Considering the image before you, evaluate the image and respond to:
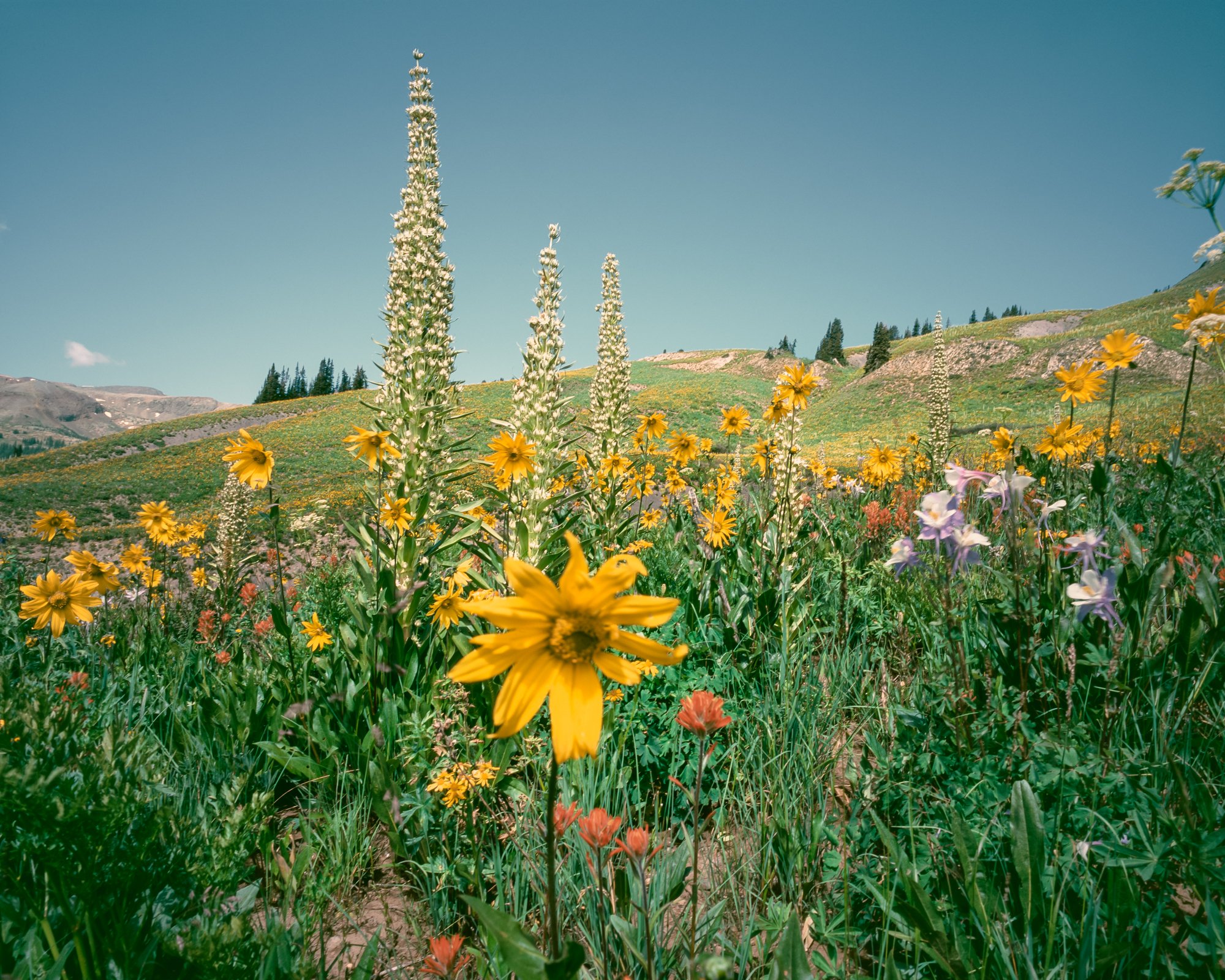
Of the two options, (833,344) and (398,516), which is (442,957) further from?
(833,344)

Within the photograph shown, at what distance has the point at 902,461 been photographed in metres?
8.81

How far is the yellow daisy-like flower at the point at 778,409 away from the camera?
3908 mm

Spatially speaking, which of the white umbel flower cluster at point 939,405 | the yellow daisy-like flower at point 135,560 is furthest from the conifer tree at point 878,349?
the yellow daisy-like flower at point 135,560

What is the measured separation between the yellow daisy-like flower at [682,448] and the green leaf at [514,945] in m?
5.54

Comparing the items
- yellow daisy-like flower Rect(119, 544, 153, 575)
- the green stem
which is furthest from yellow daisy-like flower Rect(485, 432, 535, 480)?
yellow daisy-like flower Rect(119, 544, 153, 575)

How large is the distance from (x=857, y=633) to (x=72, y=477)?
3700cm

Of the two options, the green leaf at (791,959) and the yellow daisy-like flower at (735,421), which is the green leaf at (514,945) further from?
the yellow daisy-like flower at (735,421)

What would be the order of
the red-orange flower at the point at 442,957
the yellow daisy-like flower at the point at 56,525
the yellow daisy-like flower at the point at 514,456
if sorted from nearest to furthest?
1. the red-orange flower at the point at 442,957
2. the yellow daisy-like flower at the point at 514,456
3. the yellow daisy-like flower at the point at 56,525

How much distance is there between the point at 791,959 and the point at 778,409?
332 cm

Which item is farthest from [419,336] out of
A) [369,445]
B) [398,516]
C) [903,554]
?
[903,554]

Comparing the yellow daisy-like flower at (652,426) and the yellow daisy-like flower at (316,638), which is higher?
the yellow daisy-like flower at (652,426)

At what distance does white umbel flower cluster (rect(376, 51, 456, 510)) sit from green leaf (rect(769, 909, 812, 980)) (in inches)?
108

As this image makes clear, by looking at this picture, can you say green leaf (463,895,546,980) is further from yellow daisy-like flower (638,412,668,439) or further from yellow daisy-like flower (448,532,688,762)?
yellow daisy-like flower (638,412,668,439)

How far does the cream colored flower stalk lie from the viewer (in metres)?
3.41
